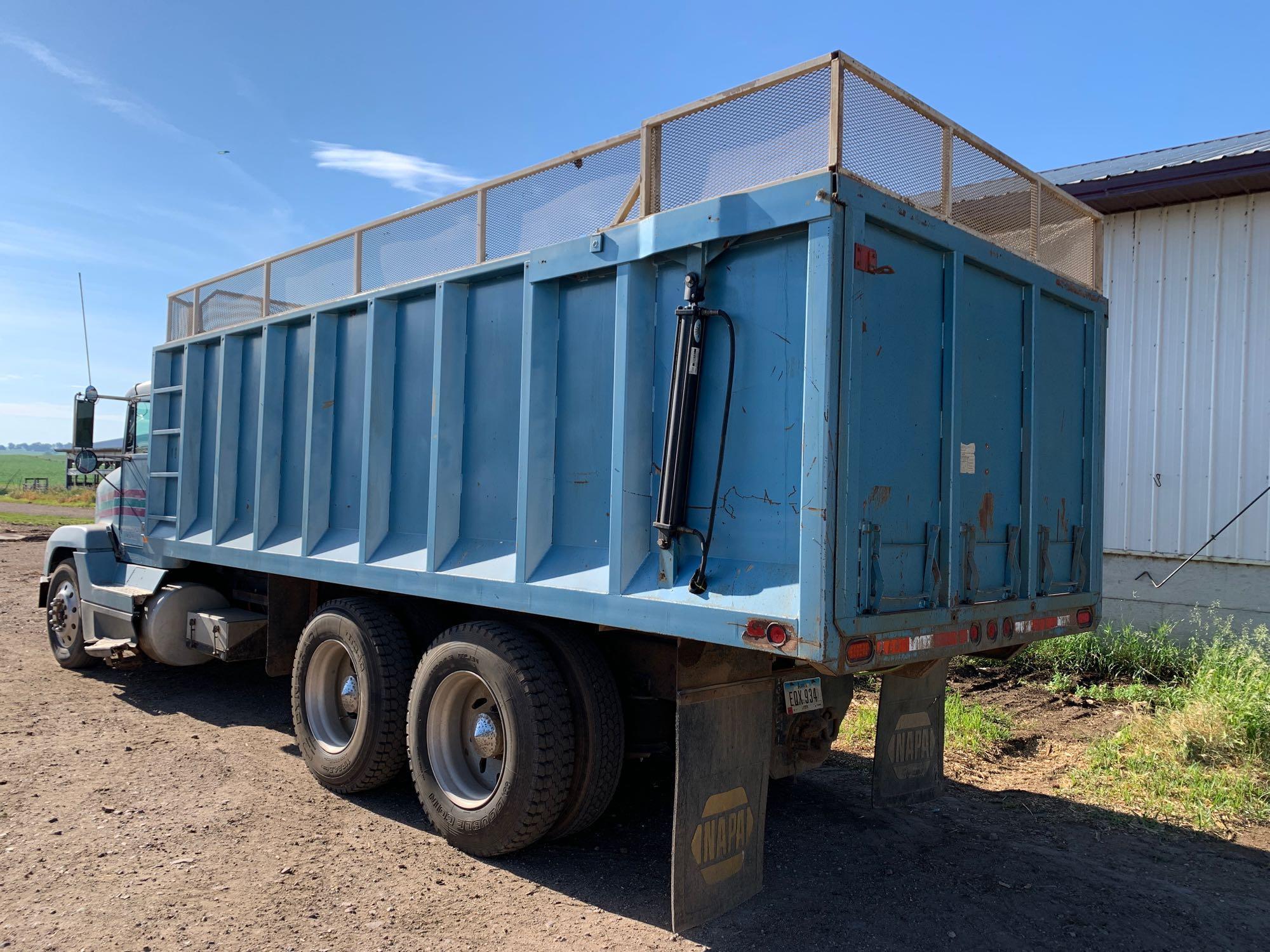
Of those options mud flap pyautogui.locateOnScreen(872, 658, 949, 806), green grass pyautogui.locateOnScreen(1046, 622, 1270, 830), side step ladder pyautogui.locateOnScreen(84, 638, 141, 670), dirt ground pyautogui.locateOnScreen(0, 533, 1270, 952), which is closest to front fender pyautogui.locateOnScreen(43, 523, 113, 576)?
side step ladder pyautogui.locateOnScreen(84, 638, 141, 670)

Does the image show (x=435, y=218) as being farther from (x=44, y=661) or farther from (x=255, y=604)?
(x=44, y=661)

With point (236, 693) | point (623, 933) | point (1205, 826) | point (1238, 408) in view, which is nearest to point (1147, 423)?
point (1238, 408)

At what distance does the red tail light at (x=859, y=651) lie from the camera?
3195 millimetres

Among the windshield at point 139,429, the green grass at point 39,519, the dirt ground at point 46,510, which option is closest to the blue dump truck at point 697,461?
the windshield at point 139,429

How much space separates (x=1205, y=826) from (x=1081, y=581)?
159cm

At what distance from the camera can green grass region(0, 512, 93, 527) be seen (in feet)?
87.1

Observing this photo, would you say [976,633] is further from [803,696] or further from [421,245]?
[421,245]

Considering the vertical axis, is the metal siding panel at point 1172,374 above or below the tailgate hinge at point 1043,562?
above

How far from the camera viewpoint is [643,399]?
380cm

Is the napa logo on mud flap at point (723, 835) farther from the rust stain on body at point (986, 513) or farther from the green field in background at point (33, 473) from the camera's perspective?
the green field in background at point (33, 473)

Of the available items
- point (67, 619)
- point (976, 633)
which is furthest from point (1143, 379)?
point (67, 619)

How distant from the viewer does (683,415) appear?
11.7ft

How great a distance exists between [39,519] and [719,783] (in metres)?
31.1

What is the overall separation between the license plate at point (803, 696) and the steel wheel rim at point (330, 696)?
271 cm
